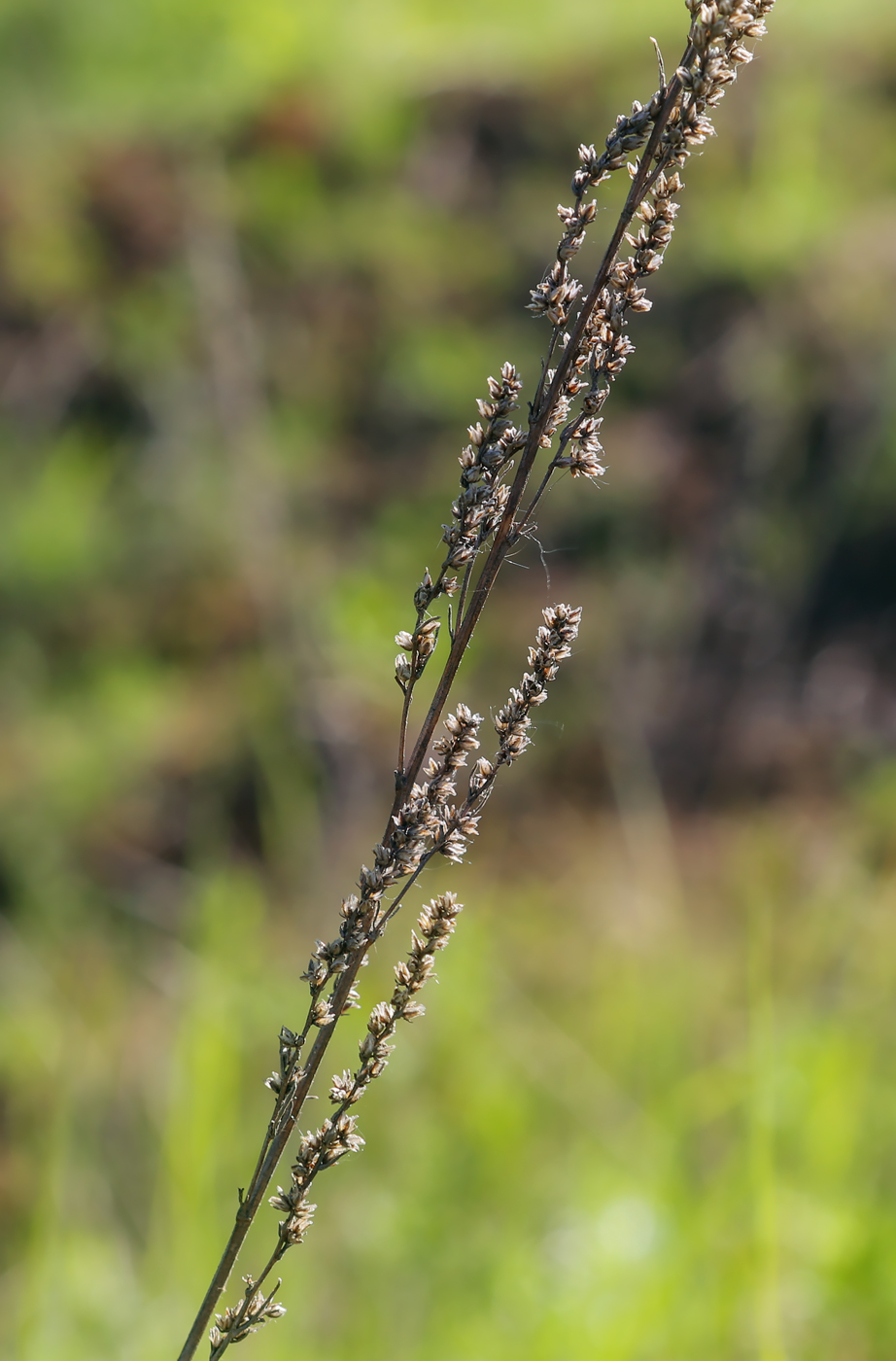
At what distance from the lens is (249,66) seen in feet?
26.0

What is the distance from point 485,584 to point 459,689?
458cm

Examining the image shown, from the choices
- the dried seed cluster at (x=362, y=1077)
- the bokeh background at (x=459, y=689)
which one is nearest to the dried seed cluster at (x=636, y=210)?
the dried seed cluster at (x=362, y=1077)

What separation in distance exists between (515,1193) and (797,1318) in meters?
1.05

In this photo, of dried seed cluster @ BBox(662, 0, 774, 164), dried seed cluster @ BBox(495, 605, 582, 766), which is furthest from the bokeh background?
dried seed cluster @ BBox(662, 0, 774, 164)

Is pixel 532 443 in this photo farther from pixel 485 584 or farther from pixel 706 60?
pixel 706 60

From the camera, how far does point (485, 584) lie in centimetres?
69

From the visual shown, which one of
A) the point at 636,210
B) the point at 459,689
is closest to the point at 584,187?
the point at 636,210

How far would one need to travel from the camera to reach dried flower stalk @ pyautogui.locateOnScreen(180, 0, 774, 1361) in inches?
27.4

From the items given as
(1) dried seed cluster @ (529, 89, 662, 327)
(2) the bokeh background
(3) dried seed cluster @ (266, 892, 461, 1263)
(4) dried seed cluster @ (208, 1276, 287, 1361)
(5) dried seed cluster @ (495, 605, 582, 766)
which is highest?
(2) the bokeh background

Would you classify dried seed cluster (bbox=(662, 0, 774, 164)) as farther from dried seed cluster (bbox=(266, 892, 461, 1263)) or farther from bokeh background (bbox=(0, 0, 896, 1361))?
bokeh background (bbox=(0, 0, 896, 1361))

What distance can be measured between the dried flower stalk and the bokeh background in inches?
29.2

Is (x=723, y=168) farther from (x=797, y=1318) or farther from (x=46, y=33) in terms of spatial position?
(x=797, y=1318)

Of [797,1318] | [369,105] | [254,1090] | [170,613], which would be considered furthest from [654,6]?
[797,1318]

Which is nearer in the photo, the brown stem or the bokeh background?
the brown stem
